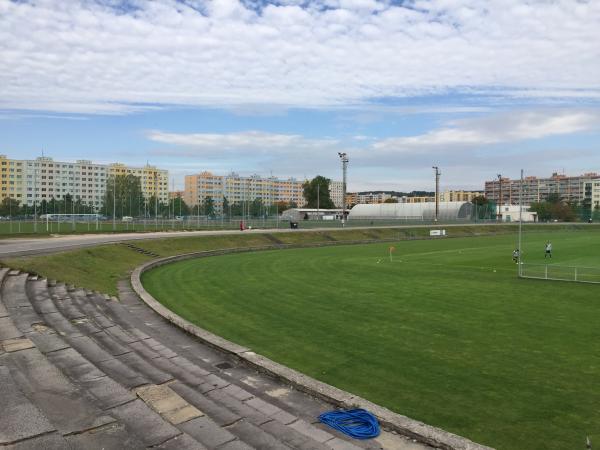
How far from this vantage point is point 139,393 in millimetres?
8492

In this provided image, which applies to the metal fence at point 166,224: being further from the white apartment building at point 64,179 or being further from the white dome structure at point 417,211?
the white apartment building at point 64,179

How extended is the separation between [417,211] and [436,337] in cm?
10591

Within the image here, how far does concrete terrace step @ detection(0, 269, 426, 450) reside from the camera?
22.3 feet

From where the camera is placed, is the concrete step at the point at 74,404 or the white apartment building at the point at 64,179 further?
the white apartment building at the point at 64,179

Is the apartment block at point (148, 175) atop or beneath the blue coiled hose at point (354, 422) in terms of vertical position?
atop

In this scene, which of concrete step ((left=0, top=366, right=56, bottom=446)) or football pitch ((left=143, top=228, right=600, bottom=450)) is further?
football pitch ((left=143, top=228, right=600, bottom=450))

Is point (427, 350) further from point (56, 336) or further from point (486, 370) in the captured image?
point (56, 336)

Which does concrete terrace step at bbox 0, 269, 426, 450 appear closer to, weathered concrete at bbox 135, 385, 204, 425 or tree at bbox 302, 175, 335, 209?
weathered concrete at bbox 135, 385, 204, 425

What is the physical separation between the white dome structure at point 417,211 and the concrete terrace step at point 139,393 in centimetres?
8974

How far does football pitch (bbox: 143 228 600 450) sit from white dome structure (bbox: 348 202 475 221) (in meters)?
77.3

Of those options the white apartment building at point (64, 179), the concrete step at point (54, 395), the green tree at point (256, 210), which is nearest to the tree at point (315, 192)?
the green tree at point (256, 210)

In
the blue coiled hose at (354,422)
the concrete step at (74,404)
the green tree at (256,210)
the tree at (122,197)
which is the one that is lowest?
the blue coiled hose at (354,422)

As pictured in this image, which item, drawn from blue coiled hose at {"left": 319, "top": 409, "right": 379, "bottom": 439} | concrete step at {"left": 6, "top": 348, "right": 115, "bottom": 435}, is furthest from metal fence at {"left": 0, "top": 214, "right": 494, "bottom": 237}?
blue coiled hose at {"left": 319, "top": 409, "right": 379, "bottom": 439}

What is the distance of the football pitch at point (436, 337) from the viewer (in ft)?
27.7
